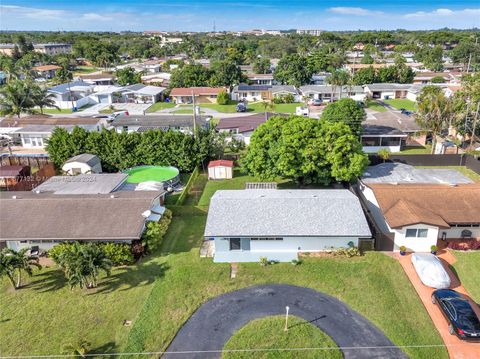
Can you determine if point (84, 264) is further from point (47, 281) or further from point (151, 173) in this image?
point (151, 173)

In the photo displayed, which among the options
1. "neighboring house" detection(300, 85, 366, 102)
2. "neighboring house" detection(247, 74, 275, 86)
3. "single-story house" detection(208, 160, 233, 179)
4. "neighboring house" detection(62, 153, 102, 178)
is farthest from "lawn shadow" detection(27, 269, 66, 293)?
"neighboring house" detection(247, 74, 275, 86)

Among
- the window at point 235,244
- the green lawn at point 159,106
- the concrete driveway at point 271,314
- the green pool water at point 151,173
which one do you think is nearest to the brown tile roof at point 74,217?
the window at point 235,244

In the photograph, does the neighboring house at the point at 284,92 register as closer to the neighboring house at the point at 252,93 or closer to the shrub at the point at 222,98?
the neighboring house at the point at 252,93

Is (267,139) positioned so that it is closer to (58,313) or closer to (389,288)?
(389,288)

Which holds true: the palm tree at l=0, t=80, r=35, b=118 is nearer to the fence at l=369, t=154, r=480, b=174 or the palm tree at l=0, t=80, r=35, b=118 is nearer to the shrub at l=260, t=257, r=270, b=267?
the shrub at l=260, t=257, r=270, b=267

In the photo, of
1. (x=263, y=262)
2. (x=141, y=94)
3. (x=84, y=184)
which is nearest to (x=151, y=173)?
(x=84, y=184)
